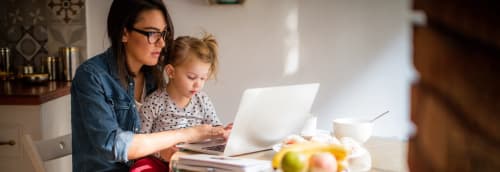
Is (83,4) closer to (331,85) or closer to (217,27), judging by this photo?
(217,27)

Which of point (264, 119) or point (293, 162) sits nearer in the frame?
point (293, 162)

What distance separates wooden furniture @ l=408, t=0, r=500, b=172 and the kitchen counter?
2.32 m

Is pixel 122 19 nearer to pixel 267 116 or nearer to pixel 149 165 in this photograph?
pixel 149 165

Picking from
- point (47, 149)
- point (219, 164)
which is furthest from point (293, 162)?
point (47, 149)

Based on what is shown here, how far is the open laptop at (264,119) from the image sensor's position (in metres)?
1.61

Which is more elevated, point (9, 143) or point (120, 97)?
point (120, 97)

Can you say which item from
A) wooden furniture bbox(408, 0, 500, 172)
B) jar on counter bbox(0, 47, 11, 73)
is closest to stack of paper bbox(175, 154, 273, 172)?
wooden furniture bbox(408, 0, 500, 172)

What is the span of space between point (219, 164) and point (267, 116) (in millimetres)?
299

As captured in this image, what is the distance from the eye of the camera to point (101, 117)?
1.76 metres

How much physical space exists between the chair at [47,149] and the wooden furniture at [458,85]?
5.11ft

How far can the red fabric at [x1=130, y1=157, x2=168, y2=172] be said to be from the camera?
1.77 metres

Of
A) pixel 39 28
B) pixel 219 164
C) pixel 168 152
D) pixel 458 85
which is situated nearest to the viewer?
pixel 458 85

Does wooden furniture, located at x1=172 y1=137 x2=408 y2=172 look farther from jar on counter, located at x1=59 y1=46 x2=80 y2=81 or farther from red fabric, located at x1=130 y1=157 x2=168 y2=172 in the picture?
jar on counter, located at x1=59 y1=46 x2=80 y2=81

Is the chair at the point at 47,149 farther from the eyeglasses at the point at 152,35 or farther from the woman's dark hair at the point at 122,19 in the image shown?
the eyeglasses at the point at 152,35
